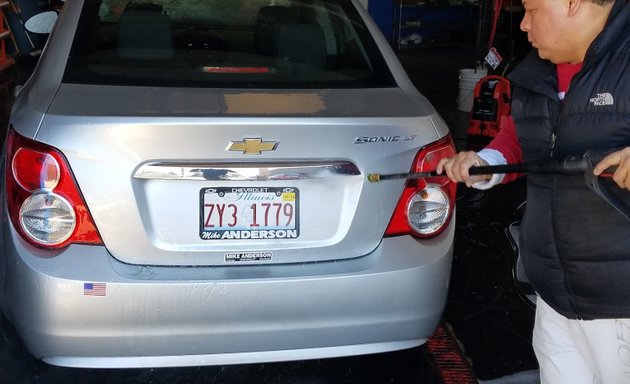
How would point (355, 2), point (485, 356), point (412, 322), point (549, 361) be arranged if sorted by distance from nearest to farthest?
point (549, 361)
point (412, 322)
point (485, 356)
point (355, 2)

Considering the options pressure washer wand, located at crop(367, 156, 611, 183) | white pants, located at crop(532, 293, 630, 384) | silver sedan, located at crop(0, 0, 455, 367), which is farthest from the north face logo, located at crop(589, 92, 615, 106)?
silver sedan, located at crop(0, 0, 455, 367)

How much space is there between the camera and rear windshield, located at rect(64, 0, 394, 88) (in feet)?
9.13

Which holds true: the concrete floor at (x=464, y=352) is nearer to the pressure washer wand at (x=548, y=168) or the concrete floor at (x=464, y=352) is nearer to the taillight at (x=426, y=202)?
the taillight at (x=426, y=202)

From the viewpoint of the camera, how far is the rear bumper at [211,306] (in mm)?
2229

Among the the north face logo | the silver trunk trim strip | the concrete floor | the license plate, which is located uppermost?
the the north face logo

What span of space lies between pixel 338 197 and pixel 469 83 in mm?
5840

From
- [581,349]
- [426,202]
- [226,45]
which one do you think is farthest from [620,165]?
[226,45]

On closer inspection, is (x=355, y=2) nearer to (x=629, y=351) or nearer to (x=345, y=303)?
(x=345, y=303)

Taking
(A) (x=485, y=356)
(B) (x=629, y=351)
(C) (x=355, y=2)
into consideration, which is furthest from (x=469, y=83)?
(B) (x=629, y=351)

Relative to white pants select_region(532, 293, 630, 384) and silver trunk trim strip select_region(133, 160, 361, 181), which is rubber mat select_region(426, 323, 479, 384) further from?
silver trunk trim strip select_region(133, 160, 361, 181)

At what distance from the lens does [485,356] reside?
10.6 ft

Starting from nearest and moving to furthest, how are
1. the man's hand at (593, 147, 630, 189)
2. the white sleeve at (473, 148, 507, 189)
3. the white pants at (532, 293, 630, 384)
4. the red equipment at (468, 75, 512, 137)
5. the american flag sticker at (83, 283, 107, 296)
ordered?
1. the man's hand at (593, 147, 630, 189)
2. the white pants at (532, 293, 630, 384)
3. the white sleeve at (473, 148, 507, 189)
4. the american flag sticker at (83, 283, 107, 296)
5. the red equipment at (468, 75, 512, 137)

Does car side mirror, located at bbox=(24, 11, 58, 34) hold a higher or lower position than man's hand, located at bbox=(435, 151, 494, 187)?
lower

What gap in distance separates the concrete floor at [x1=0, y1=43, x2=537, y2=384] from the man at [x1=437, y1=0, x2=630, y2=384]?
3.59ft
